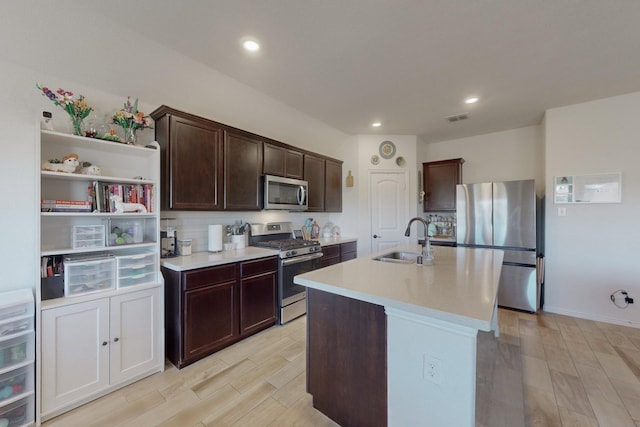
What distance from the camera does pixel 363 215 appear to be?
4.65 meters

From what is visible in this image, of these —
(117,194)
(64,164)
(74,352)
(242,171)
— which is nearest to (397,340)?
(74,352)

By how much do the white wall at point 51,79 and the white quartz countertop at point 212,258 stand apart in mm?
799

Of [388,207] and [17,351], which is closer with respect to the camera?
[17,351]

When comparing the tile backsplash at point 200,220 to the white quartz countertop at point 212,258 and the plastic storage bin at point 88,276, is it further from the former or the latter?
the plastic storage bin at point 88,276

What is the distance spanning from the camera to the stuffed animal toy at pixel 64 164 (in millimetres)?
1739

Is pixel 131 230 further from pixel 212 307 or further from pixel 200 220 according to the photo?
pixel 212 307

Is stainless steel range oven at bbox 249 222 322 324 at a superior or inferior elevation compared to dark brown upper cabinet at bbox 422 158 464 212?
inferior

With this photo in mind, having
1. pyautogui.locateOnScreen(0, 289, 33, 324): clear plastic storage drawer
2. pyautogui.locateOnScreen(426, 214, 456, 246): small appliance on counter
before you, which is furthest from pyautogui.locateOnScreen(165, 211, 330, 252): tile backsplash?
pyautogui.locateOnScreen(426, 214, 456, 246): small appliance on counter

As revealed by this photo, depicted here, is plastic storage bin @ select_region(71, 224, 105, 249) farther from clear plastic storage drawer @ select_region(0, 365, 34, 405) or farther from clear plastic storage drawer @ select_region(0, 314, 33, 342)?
clear plastic storage drawer @ select_region(0, 365, 34, 405)

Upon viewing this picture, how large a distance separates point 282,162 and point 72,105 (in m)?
2.01

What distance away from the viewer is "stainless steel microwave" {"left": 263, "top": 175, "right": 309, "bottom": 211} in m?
3.12

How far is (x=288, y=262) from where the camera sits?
295 centimetres

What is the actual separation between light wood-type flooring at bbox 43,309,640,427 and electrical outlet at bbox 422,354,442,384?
0.80m

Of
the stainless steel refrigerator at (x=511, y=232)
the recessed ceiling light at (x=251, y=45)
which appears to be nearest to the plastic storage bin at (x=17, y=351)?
the recessed ceiling light at (x=251, y=45)
